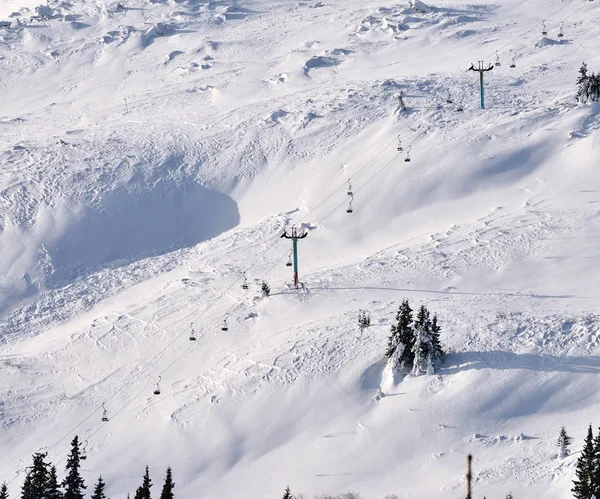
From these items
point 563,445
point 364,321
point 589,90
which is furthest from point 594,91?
point 563,445

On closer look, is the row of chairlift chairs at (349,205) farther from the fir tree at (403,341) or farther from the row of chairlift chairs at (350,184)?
the fir tree at (403,341)

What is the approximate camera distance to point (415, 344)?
41.8 meters

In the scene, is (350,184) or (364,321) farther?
(350,184)

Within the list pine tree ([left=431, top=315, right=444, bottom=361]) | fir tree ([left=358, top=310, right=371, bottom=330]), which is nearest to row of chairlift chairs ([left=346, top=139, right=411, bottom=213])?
fir tree ([left=358, top=310, right=371, bottom=330])

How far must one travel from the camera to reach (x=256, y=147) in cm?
6919

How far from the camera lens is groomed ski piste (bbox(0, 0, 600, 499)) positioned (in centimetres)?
4069

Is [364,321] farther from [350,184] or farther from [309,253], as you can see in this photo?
[350,184]

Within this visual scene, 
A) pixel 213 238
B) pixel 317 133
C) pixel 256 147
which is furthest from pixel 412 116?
pixel 213 238

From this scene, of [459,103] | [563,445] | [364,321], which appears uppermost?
[459,103]

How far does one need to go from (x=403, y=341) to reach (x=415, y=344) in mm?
Answer: 624

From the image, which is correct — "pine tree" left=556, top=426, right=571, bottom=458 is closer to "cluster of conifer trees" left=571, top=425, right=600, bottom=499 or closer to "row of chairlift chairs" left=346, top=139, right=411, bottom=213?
"cluster of conifer trees" left=571, top=425, right=600, bottom=499

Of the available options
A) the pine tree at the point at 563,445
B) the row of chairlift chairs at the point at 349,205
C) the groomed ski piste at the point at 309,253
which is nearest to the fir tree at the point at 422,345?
the groomed ski piste at the point at 309,253

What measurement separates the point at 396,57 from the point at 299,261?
32333mm

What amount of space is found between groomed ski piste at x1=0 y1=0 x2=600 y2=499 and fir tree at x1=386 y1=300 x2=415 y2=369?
100cm
